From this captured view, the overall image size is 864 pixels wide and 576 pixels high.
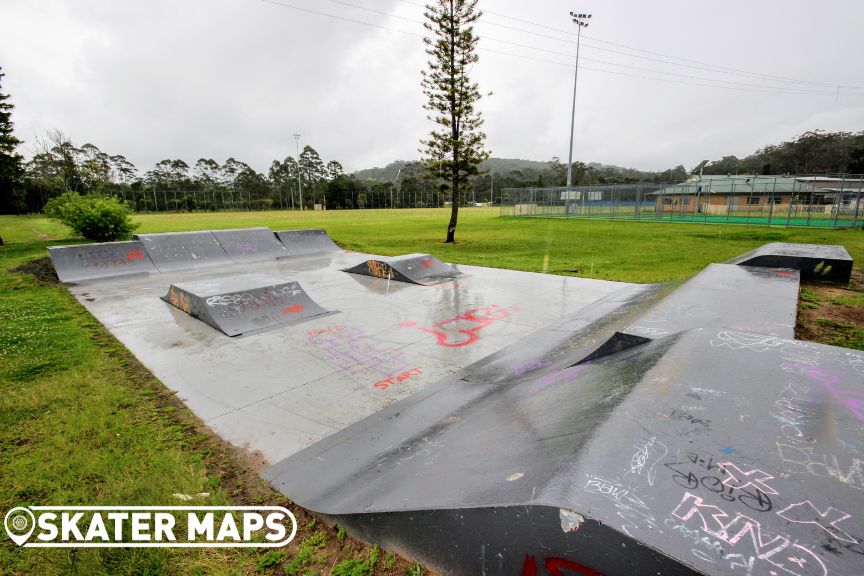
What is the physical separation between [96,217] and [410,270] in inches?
520

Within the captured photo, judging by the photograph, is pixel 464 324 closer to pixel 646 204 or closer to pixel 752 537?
pixel 752 537

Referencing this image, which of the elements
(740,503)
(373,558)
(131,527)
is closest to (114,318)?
(131,527)

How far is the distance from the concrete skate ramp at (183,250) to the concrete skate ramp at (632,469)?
→ 11.7m

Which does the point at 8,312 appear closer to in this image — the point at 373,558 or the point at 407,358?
the point at 407,358

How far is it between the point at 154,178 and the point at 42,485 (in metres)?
109

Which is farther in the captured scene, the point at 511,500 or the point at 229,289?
the point at 229,289

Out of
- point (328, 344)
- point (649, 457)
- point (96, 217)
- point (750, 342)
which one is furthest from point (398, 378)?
point (96, 217)

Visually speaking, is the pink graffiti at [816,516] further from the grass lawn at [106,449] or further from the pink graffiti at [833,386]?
the grass lawn at [106,449]

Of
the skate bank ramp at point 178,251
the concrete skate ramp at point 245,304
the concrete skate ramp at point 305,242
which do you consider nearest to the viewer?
the concrete skate ramp at point 245,304

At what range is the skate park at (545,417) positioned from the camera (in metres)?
1.68

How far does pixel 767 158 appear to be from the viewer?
296 ft

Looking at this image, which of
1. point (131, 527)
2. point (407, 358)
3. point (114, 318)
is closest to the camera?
point (131, 527)

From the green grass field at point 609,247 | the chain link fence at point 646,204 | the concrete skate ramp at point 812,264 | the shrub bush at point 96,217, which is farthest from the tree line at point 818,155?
the shrub bush at point 96,217

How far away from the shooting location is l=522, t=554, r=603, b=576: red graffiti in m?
1.65
